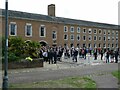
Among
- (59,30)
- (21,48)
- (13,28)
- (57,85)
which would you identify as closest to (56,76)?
(57,85)

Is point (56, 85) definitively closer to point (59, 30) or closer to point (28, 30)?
point (28, 30)

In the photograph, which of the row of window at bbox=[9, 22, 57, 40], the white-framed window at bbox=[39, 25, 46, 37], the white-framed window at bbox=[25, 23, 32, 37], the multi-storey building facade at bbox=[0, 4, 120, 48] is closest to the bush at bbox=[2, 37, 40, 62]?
the multi-storey building facade at bbox=[0, 4, 120, 48]

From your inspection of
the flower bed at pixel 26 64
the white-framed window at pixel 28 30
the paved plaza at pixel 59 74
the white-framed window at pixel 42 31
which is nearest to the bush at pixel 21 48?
the flower bed at pixel 26 64

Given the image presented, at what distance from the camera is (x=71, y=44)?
62.6m

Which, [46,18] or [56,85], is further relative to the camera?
[46,18]

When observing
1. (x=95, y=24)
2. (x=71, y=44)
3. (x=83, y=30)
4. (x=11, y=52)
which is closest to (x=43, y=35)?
(x=71, y=44)

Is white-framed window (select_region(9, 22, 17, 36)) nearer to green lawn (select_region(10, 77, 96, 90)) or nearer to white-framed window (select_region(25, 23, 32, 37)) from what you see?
white-framed window (select_region(25, 23, 32, 37))

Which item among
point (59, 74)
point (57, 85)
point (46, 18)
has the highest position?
point (46, 18)

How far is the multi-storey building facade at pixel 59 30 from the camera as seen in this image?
2027 inches

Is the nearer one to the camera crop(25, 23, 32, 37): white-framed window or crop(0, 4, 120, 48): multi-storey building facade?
crop(0, 4, 120, 48): multi-storey building facade

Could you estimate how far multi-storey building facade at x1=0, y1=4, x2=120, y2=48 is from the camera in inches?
2027

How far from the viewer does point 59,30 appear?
5941cm

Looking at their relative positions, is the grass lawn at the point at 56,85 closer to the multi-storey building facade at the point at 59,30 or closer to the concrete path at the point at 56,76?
the concrete path at the point at 56,76

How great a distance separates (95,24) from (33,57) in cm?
4803
